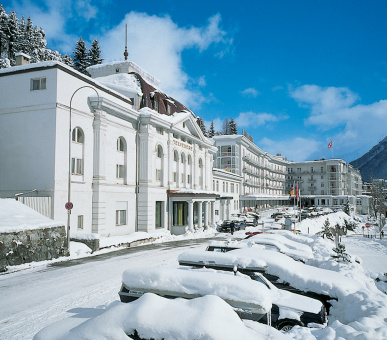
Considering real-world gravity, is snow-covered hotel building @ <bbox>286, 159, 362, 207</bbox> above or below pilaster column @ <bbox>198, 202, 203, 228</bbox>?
above

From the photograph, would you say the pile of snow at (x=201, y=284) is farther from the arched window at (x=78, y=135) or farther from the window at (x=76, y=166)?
the arched window at (x=78, y=135)

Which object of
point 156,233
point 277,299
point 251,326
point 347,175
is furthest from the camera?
point 347,175

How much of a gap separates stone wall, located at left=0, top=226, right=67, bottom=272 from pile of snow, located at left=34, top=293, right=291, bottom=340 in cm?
1240

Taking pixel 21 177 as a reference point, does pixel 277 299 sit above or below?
below

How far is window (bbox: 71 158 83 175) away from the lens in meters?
24.2

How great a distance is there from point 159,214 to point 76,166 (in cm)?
1208

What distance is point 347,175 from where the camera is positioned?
122 meters

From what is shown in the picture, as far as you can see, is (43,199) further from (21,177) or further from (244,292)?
(244,292)

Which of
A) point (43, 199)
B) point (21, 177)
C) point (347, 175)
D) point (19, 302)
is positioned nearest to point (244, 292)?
point (19, 302)

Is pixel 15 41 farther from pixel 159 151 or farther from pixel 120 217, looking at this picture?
pixel 120 217

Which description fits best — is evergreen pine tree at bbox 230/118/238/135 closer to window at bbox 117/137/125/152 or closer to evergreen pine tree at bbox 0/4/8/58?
evergreen pine tree at bbox 0/4/8/58

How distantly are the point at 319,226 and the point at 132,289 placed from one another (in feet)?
154

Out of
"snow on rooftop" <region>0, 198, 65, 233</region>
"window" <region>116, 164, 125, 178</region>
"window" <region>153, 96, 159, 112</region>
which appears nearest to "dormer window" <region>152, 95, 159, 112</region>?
"window" <region>153, 96, 159, 112</region>

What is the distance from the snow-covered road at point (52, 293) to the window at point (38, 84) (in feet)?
43.6
